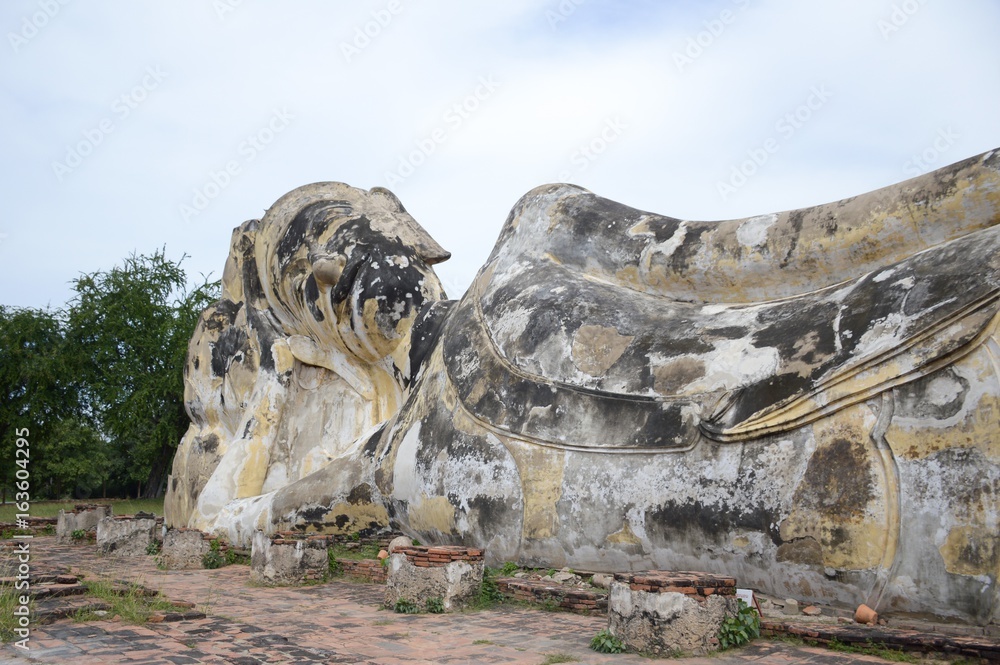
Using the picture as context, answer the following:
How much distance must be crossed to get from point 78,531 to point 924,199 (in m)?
8.85

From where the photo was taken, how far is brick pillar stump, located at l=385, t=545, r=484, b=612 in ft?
16.1

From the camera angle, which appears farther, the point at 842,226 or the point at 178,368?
the point at 178,368

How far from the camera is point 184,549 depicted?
7.07 meters

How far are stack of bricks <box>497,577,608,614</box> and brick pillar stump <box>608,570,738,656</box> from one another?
2.54ft

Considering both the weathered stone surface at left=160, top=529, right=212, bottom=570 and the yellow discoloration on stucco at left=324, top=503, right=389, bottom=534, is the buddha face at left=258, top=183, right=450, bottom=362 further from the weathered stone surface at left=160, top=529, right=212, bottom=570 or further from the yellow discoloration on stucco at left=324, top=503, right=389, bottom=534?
the weathered stone surface at left=160, top=529, right=212, bottom=570

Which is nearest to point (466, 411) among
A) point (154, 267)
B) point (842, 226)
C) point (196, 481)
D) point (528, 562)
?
point (528, 562)

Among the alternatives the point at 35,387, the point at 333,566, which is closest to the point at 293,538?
the point at 333,566

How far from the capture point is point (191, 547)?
709 centimetres

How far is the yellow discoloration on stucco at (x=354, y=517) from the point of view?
6676 mm

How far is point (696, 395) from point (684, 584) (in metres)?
1.27

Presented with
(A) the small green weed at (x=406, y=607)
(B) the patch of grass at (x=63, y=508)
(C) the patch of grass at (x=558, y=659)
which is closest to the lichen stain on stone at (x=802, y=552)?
(C) the patch of grass at (x=558, y=659)

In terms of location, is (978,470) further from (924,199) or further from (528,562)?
(528,562)

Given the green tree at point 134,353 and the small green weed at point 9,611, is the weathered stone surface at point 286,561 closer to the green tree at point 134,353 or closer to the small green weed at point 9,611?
the small green weed at point 9,611

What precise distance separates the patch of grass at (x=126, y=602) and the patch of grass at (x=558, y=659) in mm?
2000
